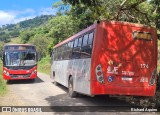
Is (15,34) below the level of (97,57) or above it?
above

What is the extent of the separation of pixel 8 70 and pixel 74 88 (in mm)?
8688

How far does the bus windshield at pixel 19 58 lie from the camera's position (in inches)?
858

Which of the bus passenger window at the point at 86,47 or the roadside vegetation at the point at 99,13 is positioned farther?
the roadside vegetation at the point at 99,13

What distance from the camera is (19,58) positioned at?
2203 cm

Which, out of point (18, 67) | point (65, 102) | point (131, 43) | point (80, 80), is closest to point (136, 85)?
point (131, 43)

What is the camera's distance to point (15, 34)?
16312 cm

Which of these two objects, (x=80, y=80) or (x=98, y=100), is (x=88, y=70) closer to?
(x=80, y=80)

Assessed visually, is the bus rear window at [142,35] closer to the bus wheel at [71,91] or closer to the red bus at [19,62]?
the bus wheel at [71,91]

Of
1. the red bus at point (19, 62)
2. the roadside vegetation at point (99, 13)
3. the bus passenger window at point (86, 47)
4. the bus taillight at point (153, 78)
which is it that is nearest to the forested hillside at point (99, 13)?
the roadside vegetation at point (99, 13)

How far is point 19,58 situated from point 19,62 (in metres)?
0.27

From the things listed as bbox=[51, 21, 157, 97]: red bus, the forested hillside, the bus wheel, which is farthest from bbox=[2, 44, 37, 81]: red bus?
bbox=[51, 21, 157, 97]: red bus

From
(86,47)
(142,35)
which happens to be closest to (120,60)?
(142,35)

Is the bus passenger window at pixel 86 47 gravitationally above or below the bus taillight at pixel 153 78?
above

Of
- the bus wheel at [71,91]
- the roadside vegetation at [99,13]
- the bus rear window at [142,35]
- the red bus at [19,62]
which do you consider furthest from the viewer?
the red bus at [19,62]
